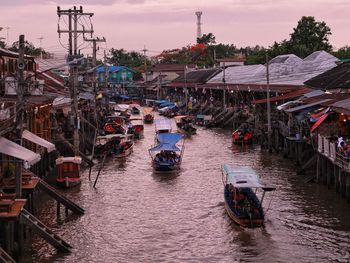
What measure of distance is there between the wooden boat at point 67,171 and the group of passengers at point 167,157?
834 centimetres

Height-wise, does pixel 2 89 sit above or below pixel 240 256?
above

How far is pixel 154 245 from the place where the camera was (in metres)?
28.1

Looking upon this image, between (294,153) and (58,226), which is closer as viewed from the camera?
(58,226)

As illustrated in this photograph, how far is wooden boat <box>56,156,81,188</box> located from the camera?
129 ft

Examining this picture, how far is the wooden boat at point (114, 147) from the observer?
2172 inches

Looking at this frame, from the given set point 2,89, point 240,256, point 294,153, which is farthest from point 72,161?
point 294,153

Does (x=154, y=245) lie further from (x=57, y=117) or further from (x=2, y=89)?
(x=57, y=117)

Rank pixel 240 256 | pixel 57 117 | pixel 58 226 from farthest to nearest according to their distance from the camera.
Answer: pixel 57 117 → pixel 58 226 → pixel 240 256

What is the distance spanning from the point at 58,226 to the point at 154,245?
5584mm

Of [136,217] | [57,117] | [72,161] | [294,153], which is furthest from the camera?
[57,117]

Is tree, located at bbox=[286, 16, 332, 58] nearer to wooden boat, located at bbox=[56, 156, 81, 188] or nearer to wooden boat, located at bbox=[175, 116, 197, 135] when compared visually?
wooden boat, located at bbox=[175, 116, 197, 135]

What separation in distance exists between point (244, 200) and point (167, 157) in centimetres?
1765

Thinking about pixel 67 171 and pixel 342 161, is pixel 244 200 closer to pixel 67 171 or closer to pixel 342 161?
pixel 342 161

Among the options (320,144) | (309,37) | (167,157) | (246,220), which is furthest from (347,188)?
→ (309,37)
